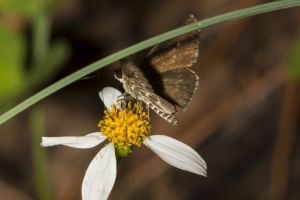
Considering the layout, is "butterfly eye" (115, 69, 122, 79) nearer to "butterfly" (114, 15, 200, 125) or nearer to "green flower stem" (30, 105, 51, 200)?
"butterfly" (114, 15, 200, 125)

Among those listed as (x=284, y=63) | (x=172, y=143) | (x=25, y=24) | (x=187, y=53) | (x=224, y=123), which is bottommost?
(x=172, y=143)

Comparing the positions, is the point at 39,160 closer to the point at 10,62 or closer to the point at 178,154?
the point at 10,62

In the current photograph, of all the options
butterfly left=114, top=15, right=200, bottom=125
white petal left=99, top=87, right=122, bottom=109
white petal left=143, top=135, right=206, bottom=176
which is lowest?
white petal left=143, top=135, right=206, bottom=176

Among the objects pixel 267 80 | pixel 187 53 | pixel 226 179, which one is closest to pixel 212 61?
pixel 267 80

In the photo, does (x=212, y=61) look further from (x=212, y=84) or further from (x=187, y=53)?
(x=187, y=53)

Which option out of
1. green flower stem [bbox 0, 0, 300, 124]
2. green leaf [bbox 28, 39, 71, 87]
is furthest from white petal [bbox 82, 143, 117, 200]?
green leaf [bbox 28, 39, 71, 87]

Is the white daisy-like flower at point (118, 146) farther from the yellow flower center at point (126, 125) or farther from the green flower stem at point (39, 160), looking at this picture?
the green flower stem at point (39, 160)
